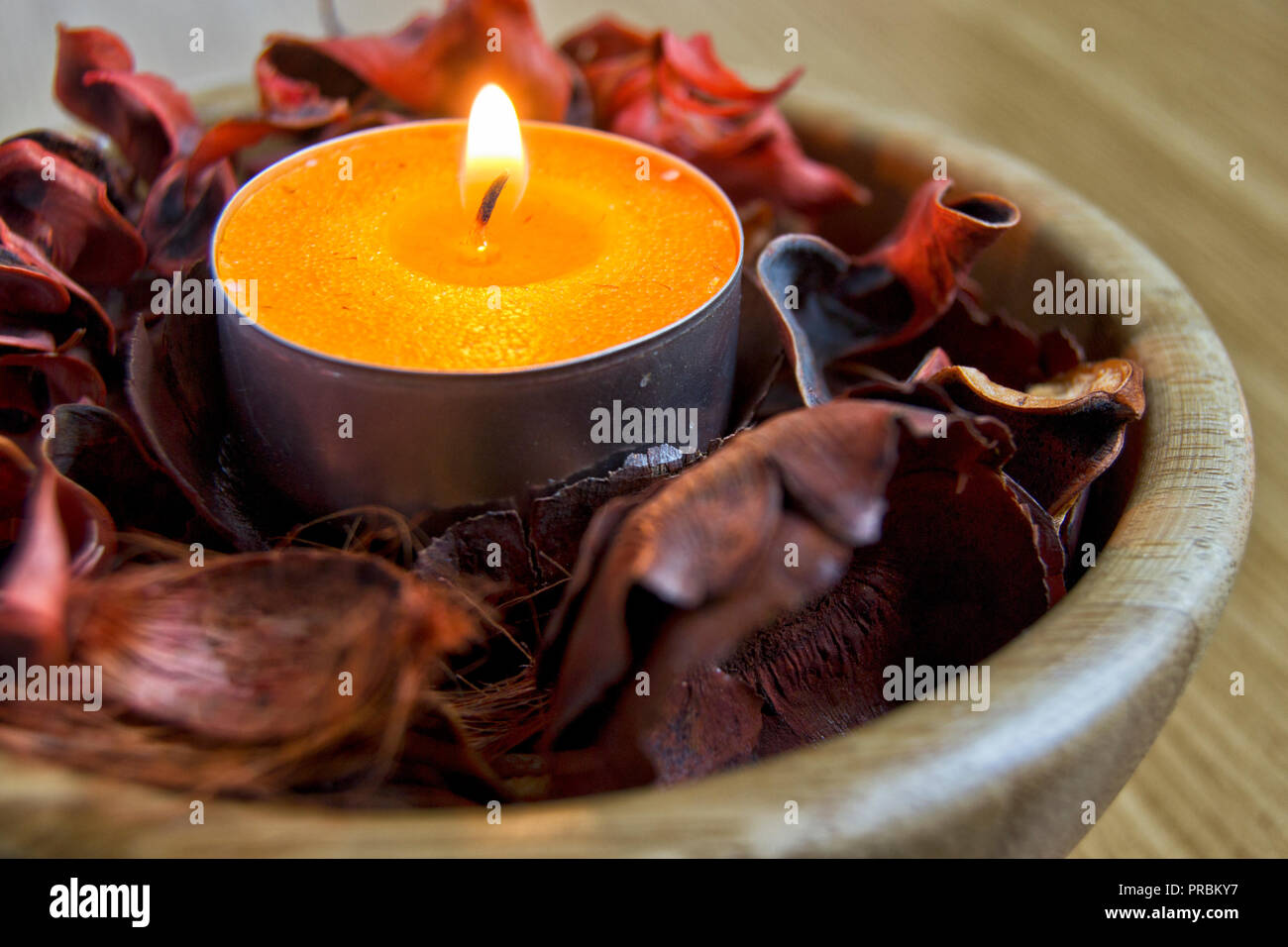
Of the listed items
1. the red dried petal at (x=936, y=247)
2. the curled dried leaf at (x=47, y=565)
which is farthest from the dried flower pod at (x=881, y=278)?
the curled dried leaf at (x=47, y=565)

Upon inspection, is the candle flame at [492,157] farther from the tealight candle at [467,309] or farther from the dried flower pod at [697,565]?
the dried flower pod at [697,565]

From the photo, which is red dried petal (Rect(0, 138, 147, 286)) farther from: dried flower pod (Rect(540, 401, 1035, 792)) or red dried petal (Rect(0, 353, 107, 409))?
dried flower pod (Rect(540, 401, 1035, 792))

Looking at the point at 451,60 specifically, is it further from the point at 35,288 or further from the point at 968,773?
the point at 968,773

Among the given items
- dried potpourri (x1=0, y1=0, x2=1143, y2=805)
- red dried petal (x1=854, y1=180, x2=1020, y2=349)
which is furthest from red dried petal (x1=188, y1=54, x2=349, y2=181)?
red dried petal (x1=854, y1=180, x2=1020, y2=349)

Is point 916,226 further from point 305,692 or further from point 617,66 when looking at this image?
point 305,692

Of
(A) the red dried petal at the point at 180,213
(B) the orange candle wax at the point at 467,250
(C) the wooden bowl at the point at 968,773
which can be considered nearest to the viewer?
(C) the wooden bowl at the point at 968,773

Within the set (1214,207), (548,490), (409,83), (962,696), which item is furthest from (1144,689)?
(1214,207)
